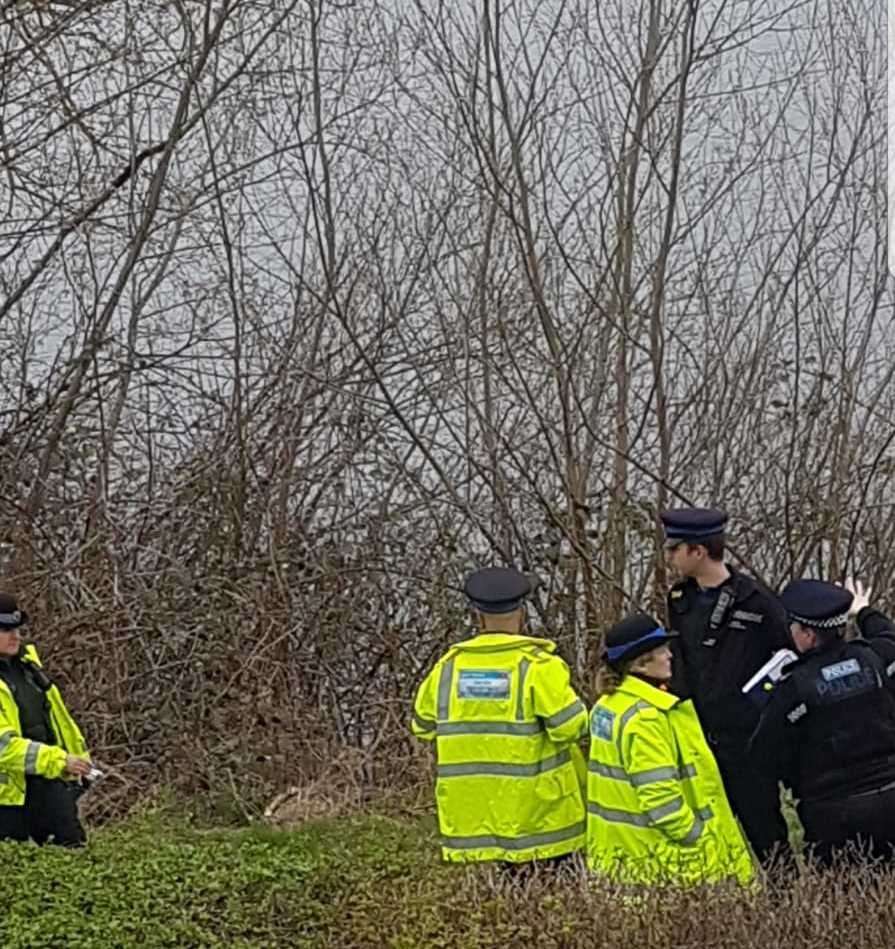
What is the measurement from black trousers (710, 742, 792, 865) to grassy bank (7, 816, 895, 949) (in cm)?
81

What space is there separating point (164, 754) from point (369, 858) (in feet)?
13.9

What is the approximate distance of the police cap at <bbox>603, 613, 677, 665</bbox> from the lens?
5805 mm

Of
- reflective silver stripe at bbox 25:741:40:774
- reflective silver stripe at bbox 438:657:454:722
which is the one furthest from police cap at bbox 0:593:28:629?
reflective silver stripe at bbox 438:657:454:722

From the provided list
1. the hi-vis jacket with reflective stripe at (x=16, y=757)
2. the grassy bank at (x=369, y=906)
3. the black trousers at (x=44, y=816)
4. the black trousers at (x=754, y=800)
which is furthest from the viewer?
the black trousers at (x=44, y=816)

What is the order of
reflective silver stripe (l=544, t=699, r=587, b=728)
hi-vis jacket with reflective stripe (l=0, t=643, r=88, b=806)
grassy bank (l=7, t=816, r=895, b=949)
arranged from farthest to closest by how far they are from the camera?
hi-vis jacket with reflective stripe (l=0, t=643, r=88, b=806)
reflective silver stripe (l=544, t=699, r=587, b=728)
grassy bank (l=7, t=816, r=895, b=949)

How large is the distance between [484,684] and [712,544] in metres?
1.12

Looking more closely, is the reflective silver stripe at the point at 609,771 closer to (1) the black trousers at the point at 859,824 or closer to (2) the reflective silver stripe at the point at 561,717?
(2) the reflective silver stripe at the point at 561,717

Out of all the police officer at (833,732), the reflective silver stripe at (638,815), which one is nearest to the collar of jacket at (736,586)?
the police officer at (833,732)

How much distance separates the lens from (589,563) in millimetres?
10391

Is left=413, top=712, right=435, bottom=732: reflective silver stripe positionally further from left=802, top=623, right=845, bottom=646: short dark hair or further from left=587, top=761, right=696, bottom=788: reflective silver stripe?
left=802, top=623, right=845, bottom=646: short dark hair

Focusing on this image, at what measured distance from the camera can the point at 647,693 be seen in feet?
18.8

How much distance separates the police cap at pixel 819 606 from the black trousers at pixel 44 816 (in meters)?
A: 3.51

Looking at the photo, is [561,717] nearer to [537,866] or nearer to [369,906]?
[537,866]

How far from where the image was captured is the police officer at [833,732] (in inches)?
228
